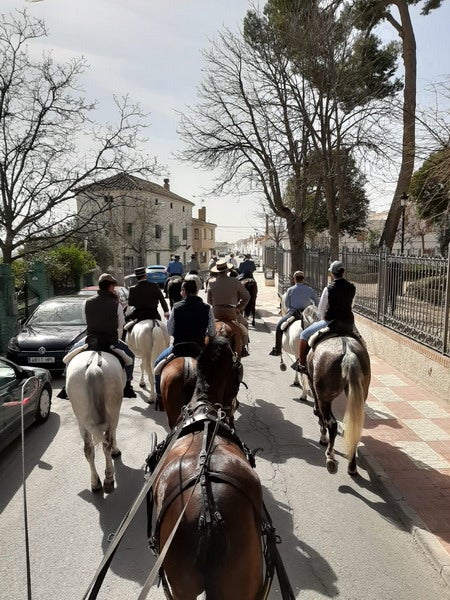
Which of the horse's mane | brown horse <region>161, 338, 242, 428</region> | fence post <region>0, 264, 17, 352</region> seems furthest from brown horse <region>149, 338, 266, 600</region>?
fence post <region>0, 264, 17, 352</region>

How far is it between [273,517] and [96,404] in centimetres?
231

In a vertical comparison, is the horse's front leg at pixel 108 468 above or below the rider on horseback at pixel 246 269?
below

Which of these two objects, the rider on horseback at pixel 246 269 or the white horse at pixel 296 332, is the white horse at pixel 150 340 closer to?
the white horse at pixel 296 332

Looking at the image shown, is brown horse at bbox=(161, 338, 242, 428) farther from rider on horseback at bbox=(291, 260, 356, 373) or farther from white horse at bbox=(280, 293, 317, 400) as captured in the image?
white horse at bbox=(280, 293, 317, 400)

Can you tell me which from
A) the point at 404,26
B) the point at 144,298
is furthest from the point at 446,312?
the point at 404,26

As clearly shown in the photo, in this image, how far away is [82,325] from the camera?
1080 centimetres

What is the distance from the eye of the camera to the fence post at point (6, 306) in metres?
12.4

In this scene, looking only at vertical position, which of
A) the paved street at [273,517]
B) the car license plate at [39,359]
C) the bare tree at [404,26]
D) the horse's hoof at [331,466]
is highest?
the bare tree at [404,26]

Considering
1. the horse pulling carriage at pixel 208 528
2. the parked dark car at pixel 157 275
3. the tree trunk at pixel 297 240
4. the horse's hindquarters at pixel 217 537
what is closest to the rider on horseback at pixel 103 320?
the horse pulling carriage at pixel 208 528

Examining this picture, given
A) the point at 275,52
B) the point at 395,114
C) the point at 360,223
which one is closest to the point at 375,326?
the point at 395,114

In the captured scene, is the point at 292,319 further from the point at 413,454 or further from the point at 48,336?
the point at 48,336

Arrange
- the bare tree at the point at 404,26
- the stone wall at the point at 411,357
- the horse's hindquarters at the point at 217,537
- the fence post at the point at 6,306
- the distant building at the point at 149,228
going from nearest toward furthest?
the horse's hindquarters at the point at 217,537 → the stone wall at the point at 411,357 → the fence post at the point at 6,306 → the bare tree at the point at 404,26 → the distant building at the point at 149,228

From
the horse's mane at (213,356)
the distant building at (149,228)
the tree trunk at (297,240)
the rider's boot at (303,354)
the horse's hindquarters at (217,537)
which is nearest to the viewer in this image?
the horse's hindquarters at (217,537)

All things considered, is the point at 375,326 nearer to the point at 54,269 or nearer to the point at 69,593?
the point at 69,593
